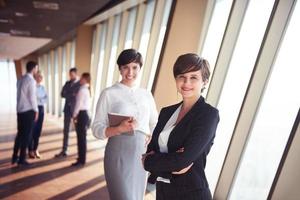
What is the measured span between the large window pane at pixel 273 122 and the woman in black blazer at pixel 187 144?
2373 mm

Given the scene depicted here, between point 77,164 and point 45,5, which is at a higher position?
point 45,5

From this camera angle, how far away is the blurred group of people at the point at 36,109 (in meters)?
6.37

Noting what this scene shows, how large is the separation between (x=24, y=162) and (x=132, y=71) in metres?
4.63

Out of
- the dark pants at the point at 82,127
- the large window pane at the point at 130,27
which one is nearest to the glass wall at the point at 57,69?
the large window pane at the point at 130,27

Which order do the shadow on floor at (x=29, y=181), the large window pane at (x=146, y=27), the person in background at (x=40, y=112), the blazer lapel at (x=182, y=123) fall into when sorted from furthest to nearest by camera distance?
the large window pane at (x=146, y=27) < the person in background at (x=40, y=112) < the shadow on floor at (x=29, y=181) < the blazer lapel at (x=182, y=123)

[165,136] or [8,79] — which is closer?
[165,136]

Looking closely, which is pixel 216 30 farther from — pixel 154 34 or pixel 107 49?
pixel 107 49

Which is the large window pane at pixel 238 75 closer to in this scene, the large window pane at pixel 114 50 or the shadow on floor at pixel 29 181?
the shadow on floor at pixel 29 181

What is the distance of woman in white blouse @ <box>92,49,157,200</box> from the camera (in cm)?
279

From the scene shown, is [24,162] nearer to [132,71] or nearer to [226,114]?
[226,114]

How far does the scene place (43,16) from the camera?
11.5 m

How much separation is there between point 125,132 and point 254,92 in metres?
2.08

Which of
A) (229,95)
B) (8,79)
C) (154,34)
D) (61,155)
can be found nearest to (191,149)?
(229,95)

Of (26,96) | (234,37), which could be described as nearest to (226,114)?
(234,37)
